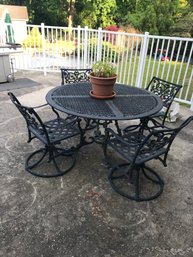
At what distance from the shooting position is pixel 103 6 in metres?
18.3

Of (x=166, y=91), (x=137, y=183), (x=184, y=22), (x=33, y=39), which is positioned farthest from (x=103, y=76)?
(x=184, y=22)

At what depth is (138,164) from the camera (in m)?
2.02

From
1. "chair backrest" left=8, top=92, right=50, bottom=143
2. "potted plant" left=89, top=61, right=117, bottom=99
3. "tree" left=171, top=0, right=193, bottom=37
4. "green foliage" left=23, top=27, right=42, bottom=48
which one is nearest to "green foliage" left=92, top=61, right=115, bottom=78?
"potted plant" left=89, top=61, right=117, bottom=99

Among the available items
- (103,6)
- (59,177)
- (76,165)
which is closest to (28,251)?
(59,177)

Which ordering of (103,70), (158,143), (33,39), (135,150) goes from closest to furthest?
1. (158,143)
2. (135,150)
3. (103,70)
4. (33,39)

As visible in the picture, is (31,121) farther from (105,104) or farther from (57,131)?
(105,104)

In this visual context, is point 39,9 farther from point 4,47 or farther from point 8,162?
point 8,162

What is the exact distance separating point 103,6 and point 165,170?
1903 cm

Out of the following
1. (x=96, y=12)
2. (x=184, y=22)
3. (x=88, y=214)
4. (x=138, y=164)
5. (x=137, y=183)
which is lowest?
(x=88, y=214)

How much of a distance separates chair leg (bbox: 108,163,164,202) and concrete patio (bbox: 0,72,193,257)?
0.06m

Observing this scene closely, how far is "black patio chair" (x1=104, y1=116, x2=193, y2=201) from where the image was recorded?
2.00 metres

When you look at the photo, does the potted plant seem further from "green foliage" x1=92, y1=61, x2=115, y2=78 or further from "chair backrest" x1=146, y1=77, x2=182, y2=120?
"chair backrest" x1=146, y1=77, x2=182, y2=120

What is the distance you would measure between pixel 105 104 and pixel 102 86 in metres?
0.21

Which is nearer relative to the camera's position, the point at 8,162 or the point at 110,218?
the point at 110,218
